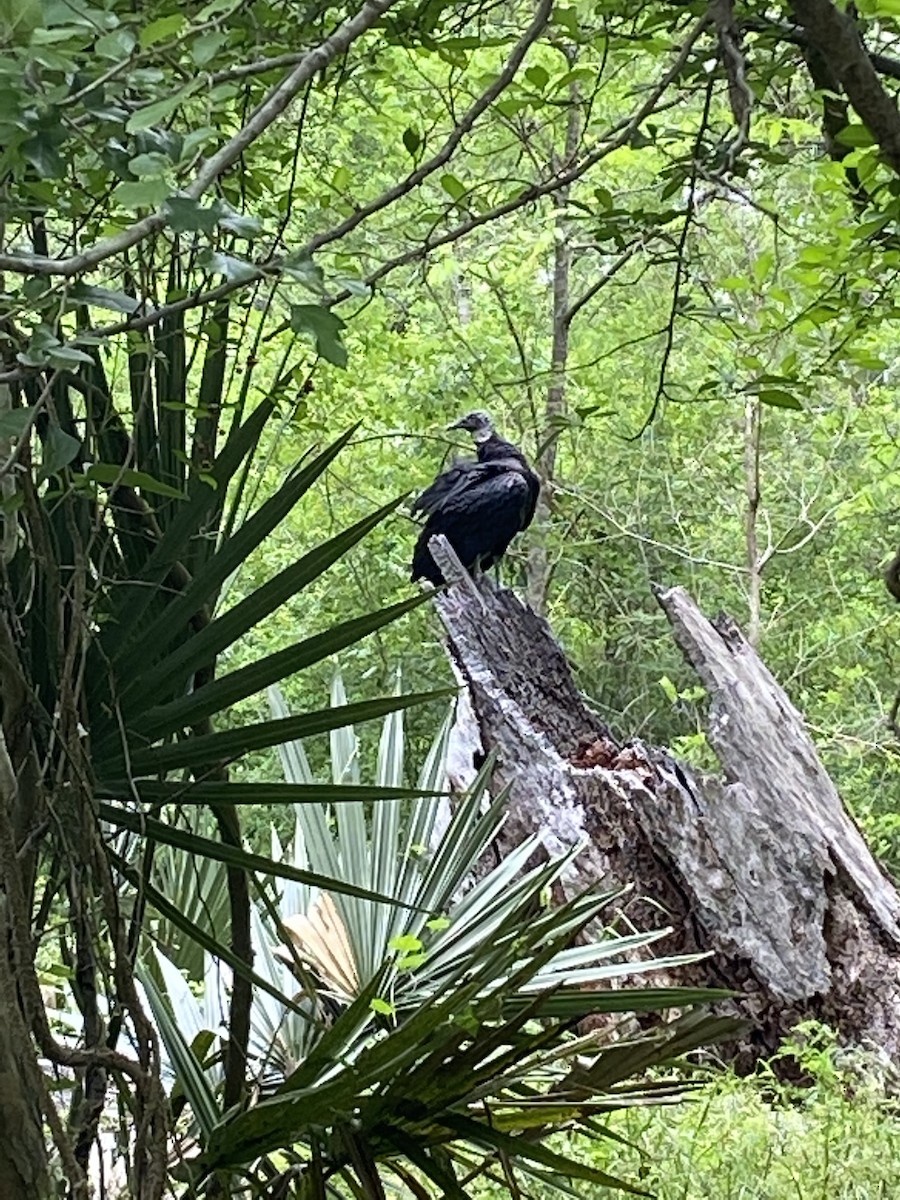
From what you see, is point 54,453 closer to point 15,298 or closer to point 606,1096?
point 15,298

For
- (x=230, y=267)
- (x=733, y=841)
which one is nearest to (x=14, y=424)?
(x=230, y=267)

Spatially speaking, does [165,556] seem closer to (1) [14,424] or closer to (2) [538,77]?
(1) [14,424]

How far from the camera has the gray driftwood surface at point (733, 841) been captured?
3.68 metres

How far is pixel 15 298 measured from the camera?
0.98 meters

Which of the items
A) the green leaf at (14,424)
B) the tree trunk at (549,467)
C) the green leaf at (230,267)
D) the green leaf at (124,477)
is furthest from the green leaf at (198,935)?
the tree trunk at (549,467)

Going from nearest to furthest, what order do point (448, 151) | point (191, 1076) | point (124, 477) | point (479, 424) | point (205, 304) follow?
point (124, 477) → point (205, 304) → point (448, 151) → point (191, 1076) → point (479, 424)

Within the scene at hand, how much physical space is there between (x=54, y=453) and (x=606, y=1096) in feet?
3.02

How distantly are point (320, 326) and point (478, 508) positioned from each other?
4033 millimetres

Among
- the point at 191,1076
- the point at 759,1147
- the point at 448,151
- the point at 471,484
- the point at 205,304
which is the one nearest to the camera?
the point at 205,304

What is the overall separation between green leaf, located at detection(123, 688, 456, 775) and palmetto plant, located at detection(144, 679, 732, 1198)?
4.8 inches

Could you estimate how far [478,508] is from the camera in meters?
4.87

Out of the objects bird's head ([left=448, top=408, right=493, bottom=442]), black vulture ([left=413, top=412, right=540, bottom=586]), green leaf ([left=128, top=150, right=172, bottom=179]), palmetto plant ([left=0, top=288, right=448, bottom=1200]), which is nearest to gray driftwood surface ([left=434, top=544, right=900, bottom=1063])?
black vulture ([left=413, top=412, right=540, bottom=586])

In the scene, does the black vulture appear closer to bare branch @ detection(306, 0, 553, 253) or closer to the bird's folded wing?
the bird's folded wing

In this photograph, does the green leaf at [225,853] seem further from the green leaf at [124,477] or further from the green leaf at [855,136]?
the green leaf at [855,136]
